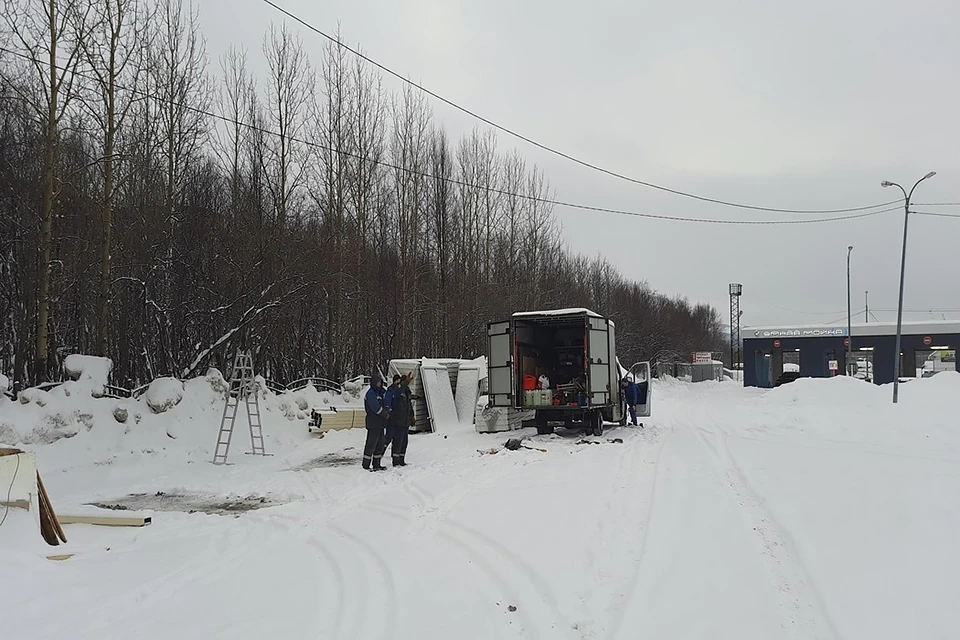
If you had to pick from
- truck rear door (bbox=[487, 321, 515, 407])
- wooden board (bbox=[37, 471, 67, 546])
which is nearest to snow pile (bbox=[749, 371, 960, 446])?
truck rear door (bbox=[487, 321, 515, 407])

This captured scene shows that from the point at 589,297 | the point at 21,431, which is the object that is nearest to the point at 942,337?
the point at 589,297

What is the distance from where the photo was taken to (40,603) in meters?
5.24

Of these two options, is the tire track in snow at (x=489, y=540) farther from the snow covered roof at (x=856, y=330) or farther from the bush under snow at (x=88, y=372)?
the snow covered roof at (x=856, y=330)

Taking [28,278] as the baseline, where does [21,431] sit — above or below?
below

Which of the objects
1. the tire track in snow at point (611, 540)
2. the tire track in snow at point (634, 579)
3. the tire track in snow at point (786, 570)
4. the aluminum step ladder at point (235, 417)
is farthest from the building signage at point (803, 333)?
the tire track in snow at point (634, 579)

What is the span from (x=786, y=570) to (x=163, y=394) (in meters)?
13.7

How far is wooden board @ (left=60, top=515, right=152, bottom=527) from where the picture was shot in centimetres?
803

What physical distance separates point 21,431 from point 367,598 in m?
10.4

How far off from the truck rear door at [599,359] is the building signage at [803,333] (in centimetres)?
4055

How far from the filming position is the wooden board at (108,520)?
803 centimetres

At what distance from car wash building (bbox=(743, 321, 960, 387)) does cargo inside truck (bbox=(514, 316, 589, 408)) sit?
111ft

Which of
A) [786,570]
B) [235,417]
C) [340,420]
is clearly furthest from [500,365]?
[786,570]

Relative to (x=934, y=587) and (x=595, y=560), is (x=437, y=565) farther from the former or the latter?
(x=934, y=587)

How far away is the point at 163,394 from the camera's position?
601 inches
